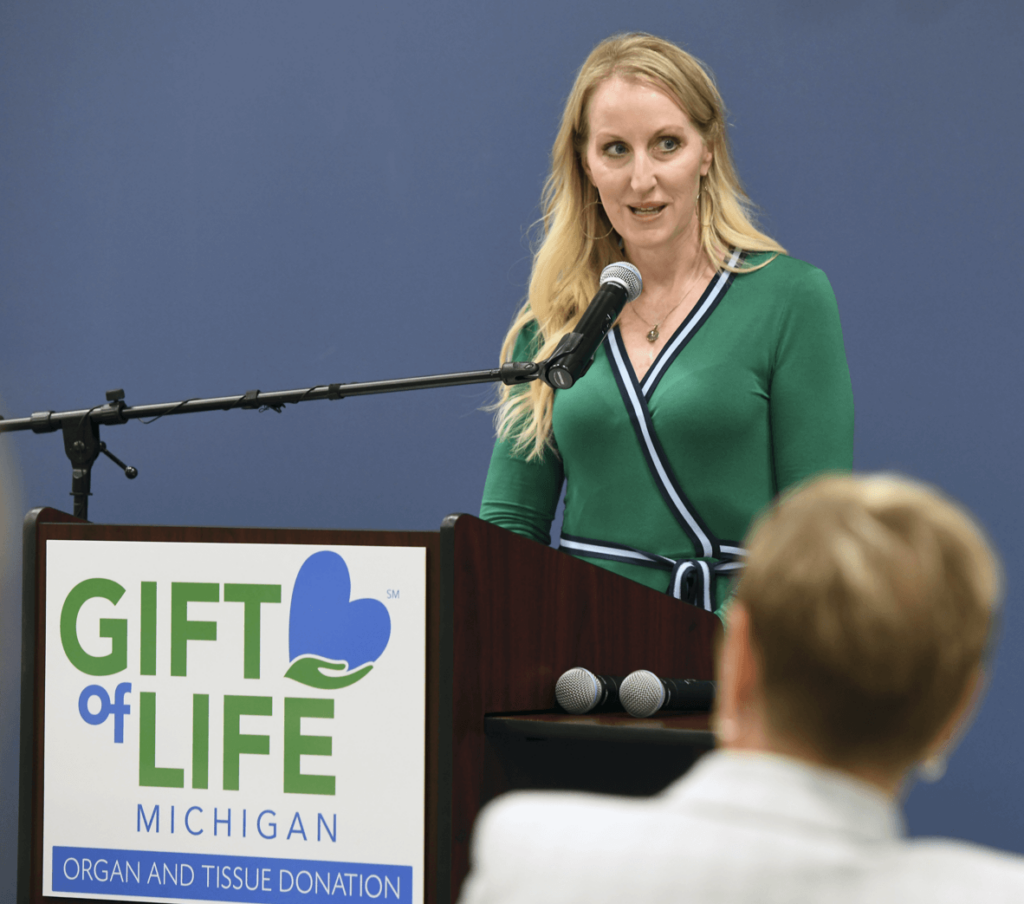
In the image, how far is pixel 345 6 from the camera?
3043 millimetres

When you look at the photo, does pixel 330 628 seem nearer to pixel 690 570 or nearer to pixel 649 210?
pixel 690 570

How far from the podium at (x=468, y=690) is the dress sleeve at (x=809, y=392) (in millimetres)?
391

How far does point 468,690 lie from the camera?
1210mm

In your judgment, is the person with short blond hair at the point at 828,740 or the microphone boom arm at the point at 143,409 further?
the microphone boom arm at the point at 143,409

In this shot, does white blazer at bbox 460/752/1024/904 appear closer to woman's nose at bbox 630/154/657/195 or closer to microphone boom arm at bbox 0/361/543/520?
microphone boom arm at bbox 0/361/543/520

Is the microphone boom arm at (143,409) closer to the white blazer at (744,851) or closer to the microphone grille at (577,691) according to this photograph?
the microphone grille at (577,691)

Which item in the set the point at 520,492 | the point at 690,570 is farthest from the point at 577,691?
the point at 520,492

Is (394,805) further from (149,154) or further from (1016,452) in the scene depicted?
(149,154)

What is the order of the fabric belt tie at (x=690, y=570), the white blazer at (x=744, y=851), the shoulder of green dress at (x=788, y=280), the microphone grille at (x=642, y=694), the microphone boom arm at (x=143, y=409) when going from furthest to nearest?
the shoulder of green dress at (x=788, y=280) → the fabric belt tie at (x=690, y=570) → the microphone boom arm at (x=143, y=409) → the microphone grille at (x=642, y=694) → the white blazer at (x=744, y=851)

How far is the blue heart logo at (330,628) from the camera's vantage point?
4.05 feet

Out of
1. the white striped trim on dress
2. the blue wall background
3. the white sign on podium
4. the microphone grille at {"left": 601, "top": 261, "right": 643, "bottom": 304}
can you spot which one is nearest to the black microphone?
the microphone grille at {"left": 601, "top": 261, "right": 643, "bottom": 304}

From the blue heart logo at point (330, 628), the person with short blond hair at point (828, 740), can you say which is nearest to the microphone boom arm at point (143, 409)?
the blue heart logo at point (330, 628)

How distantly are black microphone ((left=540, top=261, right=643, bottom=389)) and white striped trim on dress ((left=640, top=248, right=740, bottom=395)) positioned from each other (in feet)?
0.54

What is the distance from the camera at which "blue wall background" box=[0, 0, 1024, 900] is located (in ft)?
8.48
